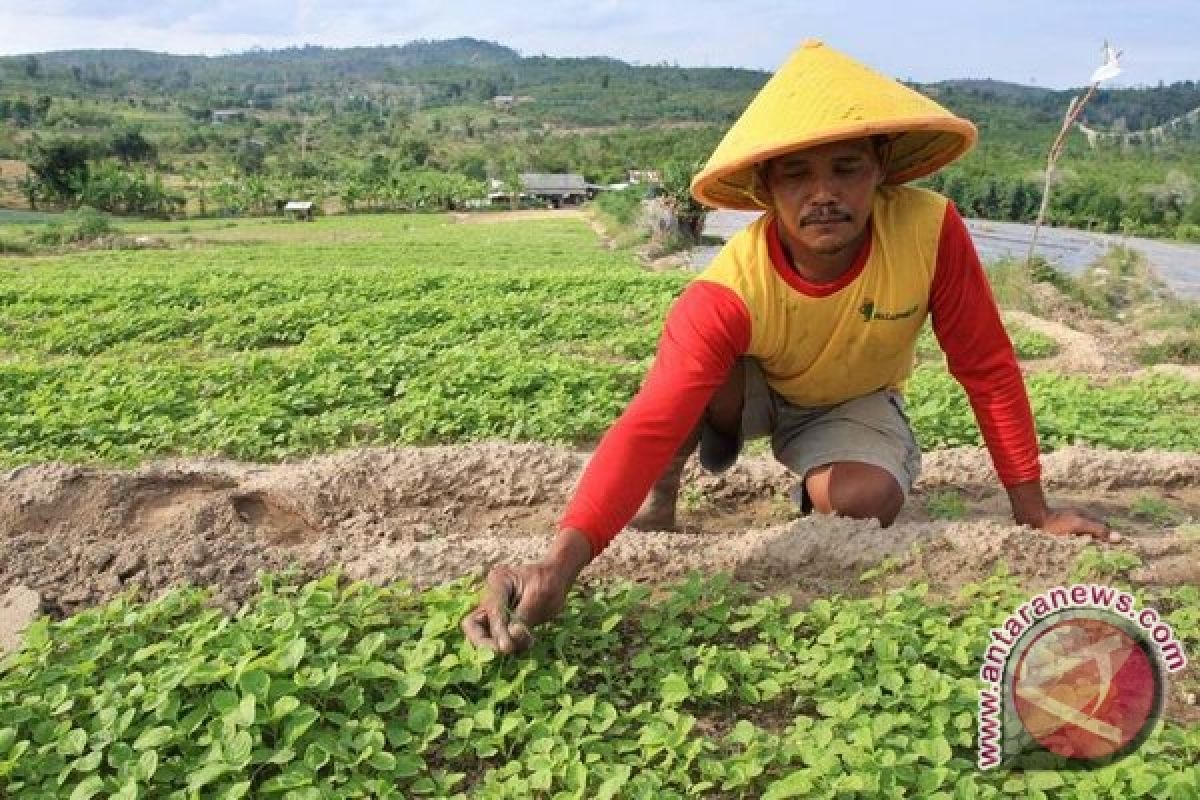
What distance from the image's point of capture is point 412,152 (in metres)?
90.8

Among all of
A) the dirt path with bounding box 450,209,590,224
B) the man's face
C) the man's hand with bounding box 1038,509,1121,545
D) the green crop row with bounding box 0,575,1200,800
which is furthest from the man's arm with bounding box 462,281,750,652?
the dirt path with bounding box 450,209,590,224

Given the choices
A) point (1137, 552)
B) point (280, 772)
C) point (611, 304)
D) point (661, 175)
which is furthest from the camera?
point (661, 175)

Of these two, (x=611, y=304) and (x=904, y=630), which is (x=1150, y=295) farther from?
(x=904, y=630)

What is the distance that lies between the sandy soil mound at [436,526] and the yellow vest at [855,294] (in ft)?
2.00

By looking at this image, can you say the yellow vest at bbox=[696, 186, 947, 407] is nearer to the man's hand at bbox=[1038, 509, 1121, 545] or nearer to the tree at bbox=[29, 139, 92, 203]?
the man's hand at bbox=[1038, 509, 1121, 545]

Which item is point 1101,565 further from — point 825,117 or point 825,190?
point 825,117

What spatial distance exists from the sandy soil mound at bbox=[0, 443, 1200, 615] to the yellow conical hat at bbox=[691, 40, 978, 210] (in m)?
1.20

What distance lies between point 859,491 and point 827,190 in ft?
3.81

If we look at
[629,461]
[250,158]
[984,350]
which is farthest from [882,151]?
[250,158]

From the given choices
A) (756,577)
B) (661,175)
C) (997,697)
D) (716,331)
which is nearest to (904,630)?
(997,697)

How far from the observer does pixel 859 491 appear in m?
3.54

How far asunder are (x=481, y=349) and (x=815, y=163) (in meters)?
4.86

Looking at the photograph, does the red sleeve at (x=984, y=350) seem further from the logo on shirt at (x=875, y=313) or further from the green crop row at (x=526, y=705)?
the green crop row at (x=526, y=705)

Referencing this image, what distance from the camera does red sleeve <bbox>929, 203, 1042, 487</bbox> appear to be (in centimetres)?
321
